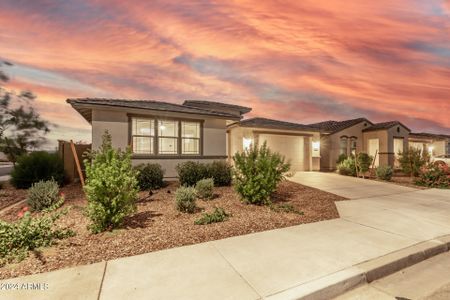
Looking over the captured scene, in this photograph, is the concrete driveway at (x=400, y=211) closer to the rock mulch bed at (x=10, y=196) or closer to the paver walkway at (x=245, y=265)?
the paver walkway at (x=245, y=265)

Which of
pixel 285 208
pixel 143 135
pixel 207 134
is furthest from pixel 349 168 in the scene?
pixel 143 135

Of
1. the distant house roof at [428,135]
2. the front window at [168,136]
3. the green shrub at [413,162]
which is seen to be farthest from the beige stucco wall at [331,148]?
the front window at [168,136]

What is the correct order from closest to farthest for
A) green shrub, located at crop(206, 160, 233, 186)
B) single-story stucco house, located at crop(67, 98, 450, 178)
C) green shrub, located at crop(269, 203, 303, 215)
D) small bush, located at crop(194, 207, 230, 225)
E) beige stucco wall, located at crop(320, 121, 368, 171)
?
small bush, located at crop(194, 207, 230, 225), green shrub, located at crop(269, 203, 303, 215), green shrub, located at crop(206, 160, 233, 186), single-story stucco house, located at crop(67, 98, 450, 178), beige stucco wall, located at crop(320, 121, 368, 171)

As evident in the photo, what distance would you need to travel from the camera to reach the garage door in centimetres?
1819

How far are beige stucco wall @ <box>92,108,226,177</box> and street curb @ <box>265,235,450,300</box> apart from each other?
9.50 m

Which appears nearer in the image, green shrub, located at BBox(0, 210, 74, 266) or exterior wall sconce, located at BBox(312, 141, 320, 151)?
green shrub, located at BBox(0, 210, 74, 266)

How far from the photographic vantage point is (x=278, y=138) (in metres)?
18.3

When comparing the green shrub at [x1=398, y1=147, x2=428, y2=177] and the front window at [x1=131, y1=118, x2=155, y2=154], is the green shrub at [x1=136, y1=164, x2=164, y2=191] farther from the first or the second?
the green shrub at [x1=398, y1=147, x2=428, y2=177]

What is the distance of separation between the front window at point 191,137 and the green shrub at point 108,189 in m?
7.48

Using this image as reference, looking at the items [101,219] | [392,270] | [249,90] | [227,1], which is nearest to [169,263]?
[101,219]

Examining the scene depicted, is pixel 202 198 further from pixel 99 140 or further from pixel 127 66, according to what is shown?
pixel 127 66

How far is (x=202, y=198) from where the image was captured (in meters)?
7.91

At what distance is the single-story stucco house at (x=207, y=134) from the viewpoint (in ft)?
35.0

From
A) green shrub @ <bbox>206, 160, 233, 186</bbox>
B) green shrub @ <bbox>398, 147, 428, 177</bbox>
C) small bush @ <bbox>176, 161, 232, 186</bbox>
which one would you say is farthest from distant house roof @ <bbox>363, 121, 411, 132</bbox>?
green shrub @ <bbox>206, 160, 233, 186</bbox>
